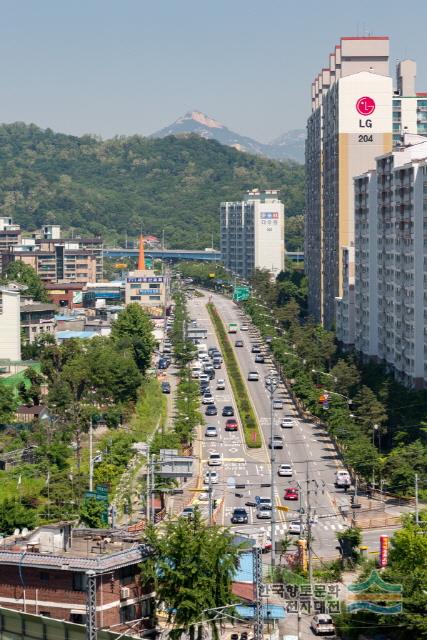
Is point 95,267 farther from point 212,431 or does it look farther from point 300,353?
point 212,431

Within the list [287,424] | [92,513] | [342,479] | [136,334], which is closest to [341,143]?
[136,334]

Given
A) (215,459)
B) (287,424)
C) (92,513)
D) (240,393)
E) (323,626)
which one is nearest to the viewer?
(323,626)

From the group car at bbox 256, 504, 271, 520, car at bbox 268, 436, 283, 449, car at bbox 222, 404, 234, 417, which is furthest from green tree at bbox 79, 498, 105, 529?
car at bbox 222, 404, 234, 417

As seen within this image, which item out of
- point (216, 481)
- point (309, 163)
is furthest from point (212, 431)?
point (309, 163)

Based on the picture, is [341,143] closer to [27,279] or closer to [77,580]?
[27,279]

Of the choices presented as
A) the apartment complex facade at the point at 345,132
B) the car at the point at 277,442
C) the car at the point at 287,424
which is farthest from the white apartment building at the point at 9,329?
the car at the point at 277,442
